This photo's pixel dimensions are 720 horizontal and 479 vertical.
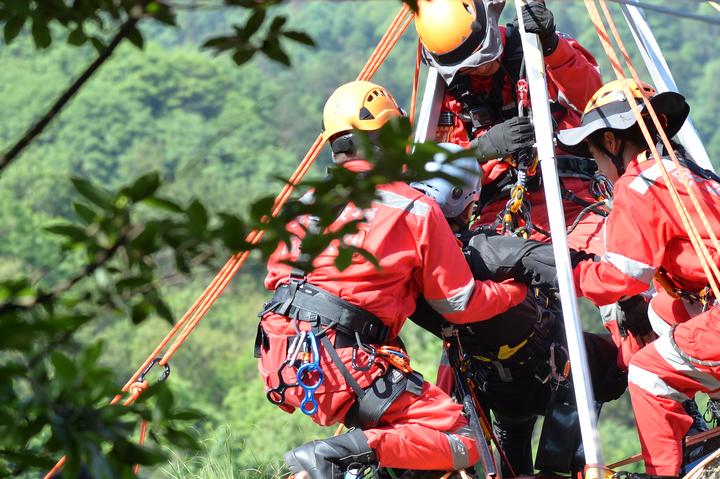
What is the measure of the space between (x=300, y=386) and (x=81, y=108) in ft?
239

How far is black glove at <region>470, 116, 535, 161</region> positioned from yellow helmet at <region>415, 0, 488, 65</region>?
1.41 ft

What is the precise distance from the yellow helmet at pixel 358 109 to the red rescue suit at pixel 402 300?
1.14ft

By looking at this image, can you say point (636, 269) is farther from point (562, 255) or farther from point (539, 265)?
point (539, 265)

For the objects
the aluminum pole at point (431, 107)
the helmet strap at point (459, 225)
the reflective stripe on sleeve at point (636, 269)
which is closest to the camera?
the reflective stripe on sleeve at point (636, 269)

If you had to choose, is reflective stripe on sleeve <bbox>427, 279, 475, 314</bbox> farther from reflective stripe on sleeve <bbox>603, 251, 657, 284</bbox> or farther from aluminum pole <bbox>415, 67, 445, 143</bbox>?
aluminum pole <bbox>415, 67, 445, 143</bbox>

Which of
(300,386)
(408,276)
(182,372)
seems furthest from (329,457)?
(182,372)

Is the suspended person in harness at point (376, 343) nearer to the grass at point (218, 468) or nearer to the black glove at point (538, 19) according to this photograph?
the black glove at point (538, 19)

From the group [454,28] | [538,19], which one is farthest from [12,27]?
[454,28]

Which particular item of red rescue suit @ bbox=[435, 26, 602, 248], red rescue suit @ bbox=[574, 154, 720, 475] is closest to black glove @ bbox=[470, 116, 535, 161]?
red rescue suit @ bbox=[435, 26, 602, 248]

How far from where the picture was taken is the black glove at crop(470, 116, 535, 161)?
559cm

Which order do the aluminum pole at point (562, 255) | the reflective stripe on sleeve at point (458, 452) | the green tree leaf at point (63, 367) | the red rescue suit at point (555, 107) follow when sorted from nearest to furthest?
the green tree leaf at point (63, 367)
the aluminum pole at point (562, 255)
the reflective stripe on sleeve at point (458, 452)
the red rescue suit at point (555, 107)

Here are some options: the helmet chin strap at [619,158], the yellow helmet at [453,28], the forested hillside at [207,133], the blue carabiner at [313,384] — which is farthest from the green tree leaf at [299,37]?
the forested hillside at [207,133]

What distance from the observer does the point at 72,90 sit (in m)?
2.13

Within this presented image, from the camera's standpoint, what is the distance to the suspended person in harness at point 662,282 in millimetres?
4484
